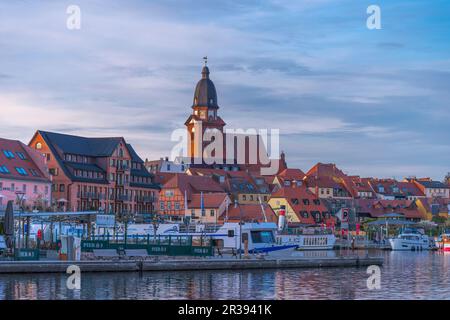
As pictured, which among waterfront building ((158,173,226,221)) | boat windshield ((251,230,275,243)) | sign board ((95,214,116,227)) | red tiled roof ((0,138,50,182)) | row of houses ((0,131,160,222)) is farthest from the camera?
waterfront building ((158,173,226,221))

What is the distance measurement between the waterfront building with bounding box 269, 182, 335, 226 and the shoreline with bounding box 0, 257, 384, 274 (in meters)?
75.9

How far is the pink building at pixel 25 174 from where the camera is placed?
108875mm

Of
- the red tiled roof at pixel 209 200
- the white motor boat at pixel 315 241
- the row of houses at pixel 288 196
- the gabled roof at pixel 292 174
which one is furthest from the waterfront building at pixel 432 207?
the white motor boat at pixel 315 241

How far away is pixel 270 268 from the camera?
216 feet

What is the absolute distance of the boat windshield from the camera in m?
81.6

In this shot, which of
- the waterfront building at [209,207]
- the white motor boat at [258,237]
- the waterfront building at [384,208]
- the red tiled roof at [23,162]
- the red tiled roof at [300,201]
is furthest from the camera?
the waterfront building at [384,208]

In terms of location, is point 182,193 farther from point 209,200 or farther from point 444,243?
point 444,243

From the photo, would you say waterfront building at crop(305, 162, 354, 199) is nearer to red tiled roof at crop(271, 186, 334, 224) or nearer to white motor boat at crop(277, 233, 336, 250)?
red tiled roof at crop(271, 186, 334, 224)

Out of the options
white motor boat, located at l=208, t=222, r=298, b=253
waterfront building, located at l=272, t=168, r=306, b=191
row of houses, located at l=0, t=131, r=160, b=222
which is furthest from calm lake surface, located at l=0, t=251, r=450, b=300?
waterfront building, located at l=272, t=168, r=306, b=191

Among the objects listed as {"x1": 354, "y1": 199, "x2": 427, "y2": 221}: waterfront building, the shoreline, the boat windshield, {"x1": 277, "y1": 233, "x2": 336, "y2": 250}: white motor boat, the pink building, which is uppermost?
the pink building

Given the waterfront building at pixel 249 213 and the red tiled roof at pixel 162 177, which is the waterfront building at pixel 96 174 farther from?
the red tiled roof at pixel 162 177

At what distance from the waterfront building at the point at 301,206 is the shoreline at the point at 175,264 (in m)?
75.9
